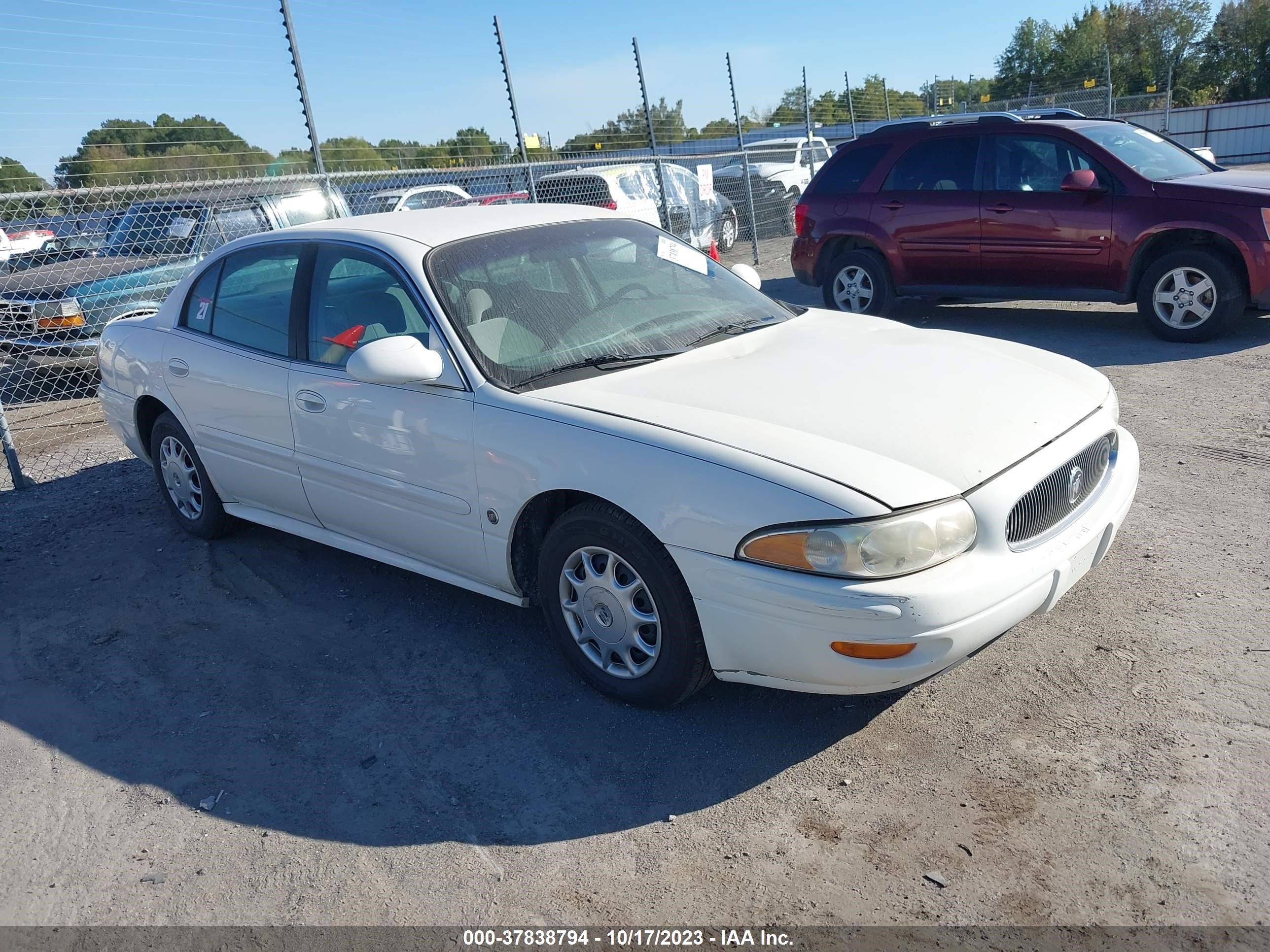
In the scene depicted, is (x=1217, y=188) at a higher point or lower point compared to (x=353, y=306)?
lower

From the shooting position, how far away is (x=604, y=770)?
3277 mm

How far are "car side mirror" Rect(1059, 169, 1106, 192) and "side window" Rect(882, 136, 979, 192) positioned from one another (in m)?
0.92

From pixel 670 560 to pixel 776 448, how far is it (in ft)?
1.60

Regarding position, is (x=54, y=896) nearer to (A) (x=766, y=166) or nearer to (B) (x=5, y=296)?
(B) (x=5, y=296)

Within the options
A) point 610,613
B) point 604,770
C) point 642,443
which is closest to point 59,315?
point 610,613

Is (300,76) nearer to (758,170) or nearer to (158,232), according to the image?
(158,232)

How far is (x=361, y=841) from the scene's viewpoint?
3049mm

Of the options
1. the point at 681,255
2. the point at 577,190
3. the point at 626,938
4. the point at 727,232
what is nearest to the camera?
the point at 626,938

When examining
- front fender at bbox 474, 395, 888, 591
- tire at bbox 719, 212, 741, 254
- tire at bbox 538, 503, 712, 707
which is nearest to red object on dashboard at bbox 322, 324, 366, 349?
front fender at bbox 474, 395, 888, 591

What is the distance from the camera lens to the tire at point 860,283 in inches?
370

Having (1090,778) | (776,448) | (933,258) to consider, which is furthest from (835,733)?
(933,258)

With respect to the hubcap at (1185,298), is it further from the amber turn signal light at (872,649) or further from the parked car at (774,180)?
the parked car at (774,180)

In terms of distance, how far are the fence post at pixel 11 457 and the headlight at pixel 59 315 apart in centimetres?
330

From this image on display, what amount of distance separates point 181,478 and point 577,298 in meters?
2.61
